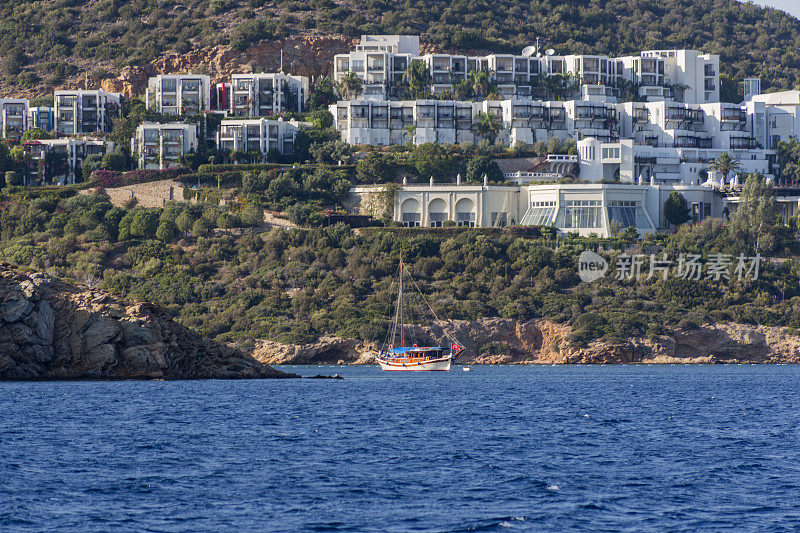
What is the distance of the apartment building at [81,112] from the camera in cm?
15388

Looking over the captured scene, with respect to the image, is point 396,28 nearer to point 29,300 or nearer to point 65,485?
point 29,300

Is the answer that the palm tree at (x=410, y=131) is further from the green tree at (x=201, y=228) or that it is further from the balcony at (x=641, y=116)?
the green tree at (x=201, y=228)

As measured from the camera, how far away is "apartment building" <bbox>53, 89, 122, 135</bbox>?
154 meters

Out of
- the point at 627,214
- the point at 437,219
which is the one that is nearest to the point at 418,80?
the point at 437,219

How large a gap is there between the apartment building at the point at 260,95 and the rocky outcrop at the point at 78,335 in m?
71.6

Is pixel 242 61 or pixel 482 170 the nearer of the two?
pixel 482 170

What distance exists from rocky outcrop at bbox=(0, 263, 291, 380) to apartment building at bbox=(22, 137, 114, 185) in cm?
6293

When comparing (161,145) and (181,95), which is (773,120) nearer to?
(181,95)

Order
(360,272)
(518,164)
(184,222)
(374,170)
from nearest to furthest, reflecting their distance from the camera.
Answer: (360,272) < (184,222) < (374,170) < (518,164)

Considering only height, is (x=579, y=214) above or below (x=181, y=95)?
below

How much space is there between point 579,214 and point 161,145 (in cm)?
4409

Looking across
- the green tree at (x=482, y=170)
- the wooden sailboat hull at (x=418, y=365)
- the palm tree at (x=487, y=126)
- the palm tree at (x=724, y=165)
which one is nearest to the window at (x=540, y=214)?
the green tree at (x=482, y=170)

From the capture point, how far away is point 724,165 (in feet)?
479

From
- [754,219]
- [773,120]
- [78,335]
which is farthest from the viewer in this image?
[773,120]
